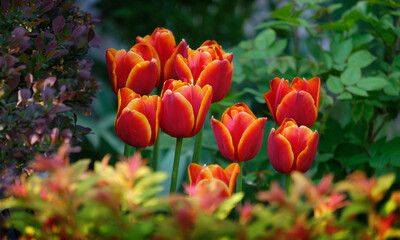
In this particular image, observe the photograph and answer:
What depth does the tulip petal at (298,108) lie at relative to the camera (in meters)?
0.73

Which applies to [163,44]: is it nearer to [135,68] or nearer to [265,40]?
[135,68]

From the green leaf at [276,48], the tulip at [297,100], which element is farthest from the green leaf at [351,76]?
the tulip at [297,100]

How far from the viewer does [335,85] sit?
1.05m

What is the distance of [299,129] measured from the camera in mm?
693

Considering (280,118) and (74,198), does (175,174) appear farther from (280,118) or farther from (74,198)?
(74,198)

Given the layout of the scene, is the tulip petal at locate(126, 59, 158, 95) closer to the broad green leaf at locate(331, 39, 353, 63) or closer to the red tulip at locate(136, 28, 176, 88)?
the red tulip at locate(136, 28, 176, 88)

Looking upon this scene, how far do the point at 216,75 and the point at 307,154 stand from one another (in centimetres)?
18

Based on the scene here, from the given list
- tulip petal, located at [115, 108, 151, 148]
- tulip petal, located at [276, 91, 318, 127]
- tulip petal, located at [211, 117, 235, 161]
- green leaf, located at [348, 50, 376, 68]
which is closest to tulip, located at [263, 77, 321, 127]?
tulip petal, located at [276, 91, 318, 127]

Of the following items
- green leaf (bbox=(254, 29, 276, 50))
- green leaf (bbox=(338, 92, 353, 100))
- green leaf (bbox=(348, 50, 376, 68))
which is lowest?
green leaf (bbox=(338, 92, 353, 100))

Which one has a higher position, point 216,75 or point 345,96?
point 216,75

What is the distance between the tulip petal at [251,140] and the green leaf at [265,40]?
53 cm

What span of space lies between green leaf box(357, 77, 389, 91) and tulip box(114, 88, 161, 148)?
1.72 ft

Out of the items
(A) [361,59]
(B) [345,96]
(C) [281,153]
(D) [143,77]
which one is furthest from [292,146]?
(A) [361,59]

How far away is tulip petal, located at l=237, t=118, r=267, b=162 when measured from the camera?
2.27 ft
